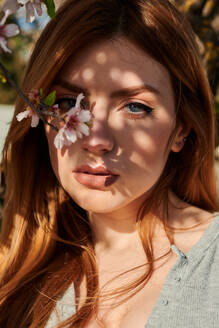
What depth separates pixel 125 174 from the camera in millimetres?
2361

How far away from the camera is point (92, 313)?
252cm

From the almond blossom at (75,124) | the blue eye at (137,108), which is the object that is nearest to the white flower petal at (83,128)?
the almond blossom at (75,124)

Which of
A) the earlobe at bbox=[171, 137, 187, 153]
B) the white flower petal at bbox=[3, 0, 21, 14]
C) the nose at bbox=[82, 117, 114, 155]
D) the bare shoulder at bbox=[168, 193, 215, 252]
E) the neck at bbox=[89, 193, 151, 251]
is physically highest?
the white flower petal at bbox=[3, 0, 21, 14]

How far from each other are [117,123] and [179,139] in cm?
45

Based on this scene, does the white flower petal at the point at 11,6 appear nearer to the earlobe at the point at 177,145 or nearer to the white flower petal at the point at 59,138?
the white flower petal at the point at 59,138

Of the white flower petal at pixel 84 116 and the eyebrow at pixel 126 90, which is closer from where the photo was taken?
the white flower petal at pixel 84 116

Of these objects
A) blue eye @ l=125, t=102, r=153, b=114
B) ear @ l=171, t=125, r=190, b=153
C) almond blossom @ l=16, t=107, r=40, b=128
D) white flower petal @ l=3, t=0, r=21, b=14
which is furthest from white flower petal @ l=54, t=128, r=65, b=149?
ear @ l=171, t=125, r=190, b=153

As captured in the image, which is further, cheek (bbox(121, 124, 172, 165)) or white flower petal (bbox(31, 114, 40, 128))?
cheek (bbox(121, 124, 172, 165))

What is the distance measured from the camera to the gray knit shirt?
2201mm

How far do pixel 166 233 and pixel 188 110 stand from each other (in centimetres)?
64

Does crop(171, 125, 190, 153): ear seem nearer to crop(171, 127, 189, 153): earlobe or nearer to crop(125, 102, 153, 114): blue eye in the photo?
crop(171, 127, 189, 153): earlobe

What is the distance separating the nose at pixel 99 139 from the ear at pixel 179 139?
1.47 feet

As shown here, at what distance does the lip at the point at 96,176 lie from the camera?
234 centimetres

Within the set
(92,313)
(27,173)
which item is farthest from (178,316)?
(27,173)
